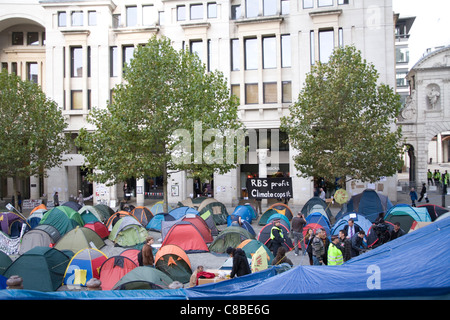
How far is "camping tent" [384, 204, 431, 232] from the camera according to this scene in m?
16.6

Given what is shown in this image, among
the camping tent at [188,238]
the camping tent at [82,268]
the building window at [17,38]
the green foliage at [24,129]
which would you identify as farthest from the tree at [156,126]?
the building window at [17,38]

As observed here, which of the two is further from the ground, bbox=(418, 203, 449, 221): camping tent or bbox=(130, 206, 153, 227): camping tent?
bbox=(418, 203, 449, 221): camping tent

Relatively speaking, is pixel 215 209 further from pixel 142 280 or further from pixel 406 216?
pixel 142 280

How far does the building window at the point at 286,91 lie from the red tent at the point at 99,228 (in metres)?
17.0

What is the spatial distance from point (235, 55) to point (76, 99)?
1324 centimetres

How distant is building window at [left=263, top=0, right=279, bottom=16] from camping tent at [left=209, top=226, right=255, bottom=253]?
66.6 ft

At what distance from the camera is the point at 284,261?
33.6ft

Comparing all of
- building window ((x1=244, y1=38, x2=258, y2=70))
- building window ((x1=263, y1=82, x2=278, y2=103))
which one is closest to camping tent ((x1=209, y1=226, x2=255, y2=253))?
building window ((x1=263, y1=82, x2=278, y2=103))

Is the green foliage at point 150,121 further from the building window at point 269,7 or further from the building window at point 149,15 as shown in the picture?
the building window at point 149,15

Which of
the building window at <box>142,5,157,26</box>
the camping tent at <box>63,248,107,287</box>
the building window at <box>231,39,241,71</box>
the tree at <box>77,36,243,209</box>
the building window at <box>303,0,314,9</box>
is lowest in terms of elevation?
the camping tent at <box>63,248,107,287</box>

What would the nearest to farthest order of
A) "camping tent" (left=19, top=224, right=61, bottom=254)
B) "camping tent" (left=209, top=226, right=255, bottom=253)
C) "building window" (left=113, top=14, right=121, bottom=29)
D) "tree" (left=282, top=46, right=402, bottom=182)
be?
"camping tent" (left=19, top=224, right=61, bottom=254) → "camping tent" (left=209, top=226, right=255, bottom=253) → "tree" (left=282, top=46, right=402, bottom=182) → "building window" (left=113, top=14, right=121, bottom=29)

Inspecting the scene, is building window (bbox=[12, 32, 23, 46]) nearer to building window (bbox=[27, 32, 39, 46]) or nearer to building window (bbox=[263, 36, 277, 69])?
building window (bbox=[27, 32, 39, 46])

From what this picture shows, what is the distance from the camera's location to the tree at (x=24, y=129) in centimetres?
2511
